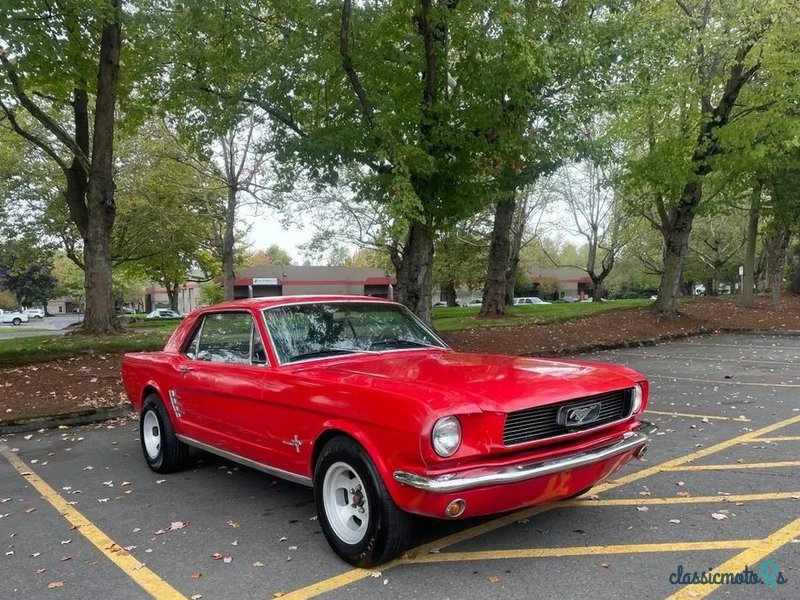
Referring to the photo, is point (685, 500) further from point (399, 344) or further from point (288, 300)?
point (288, 300)

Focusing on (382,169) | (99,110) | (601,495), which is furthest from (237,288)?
(601,495)

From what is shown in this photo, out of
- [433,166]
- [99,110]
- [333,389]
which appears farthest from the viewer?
[99,110]

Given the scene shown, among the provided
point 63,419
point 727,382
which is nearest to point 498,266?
point 727,382

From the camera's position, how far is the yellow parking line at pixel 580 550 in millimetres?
3572

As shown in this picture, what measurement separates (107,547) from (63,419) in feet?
16.1

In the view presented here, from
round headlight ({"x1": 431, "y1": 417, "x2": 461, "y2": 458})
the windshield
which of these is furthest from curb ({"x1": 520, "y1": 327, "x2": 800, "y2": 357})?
round headlight ({"x1": 431, "y1": 417, "x2": 461, "y2": 458})

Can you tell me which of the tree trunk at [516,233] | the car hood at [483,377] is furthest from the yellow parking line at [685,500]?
the tree trunk at [516,233]

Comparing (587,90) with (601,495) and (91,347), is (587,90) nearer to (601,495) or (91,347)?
(601,495)

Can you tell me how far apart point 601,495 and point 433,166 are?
6781 millimetres

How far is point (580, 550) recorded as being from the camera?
3.62 m

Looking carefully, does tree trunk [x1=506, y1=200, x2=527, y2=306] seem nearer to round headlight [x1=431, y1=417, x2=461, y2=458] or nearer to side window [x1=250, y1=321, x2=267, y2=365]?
side window [x1=250, y1=321, x2=267, y2=365]

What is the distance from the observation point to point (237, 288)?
49.1 metres

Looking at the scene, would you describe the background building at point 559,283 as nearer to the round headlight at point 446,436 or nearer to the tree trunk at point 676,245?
the tree trunk at point 676,245

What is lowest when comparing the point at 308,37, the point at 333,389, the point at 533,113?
the point at 333,389
